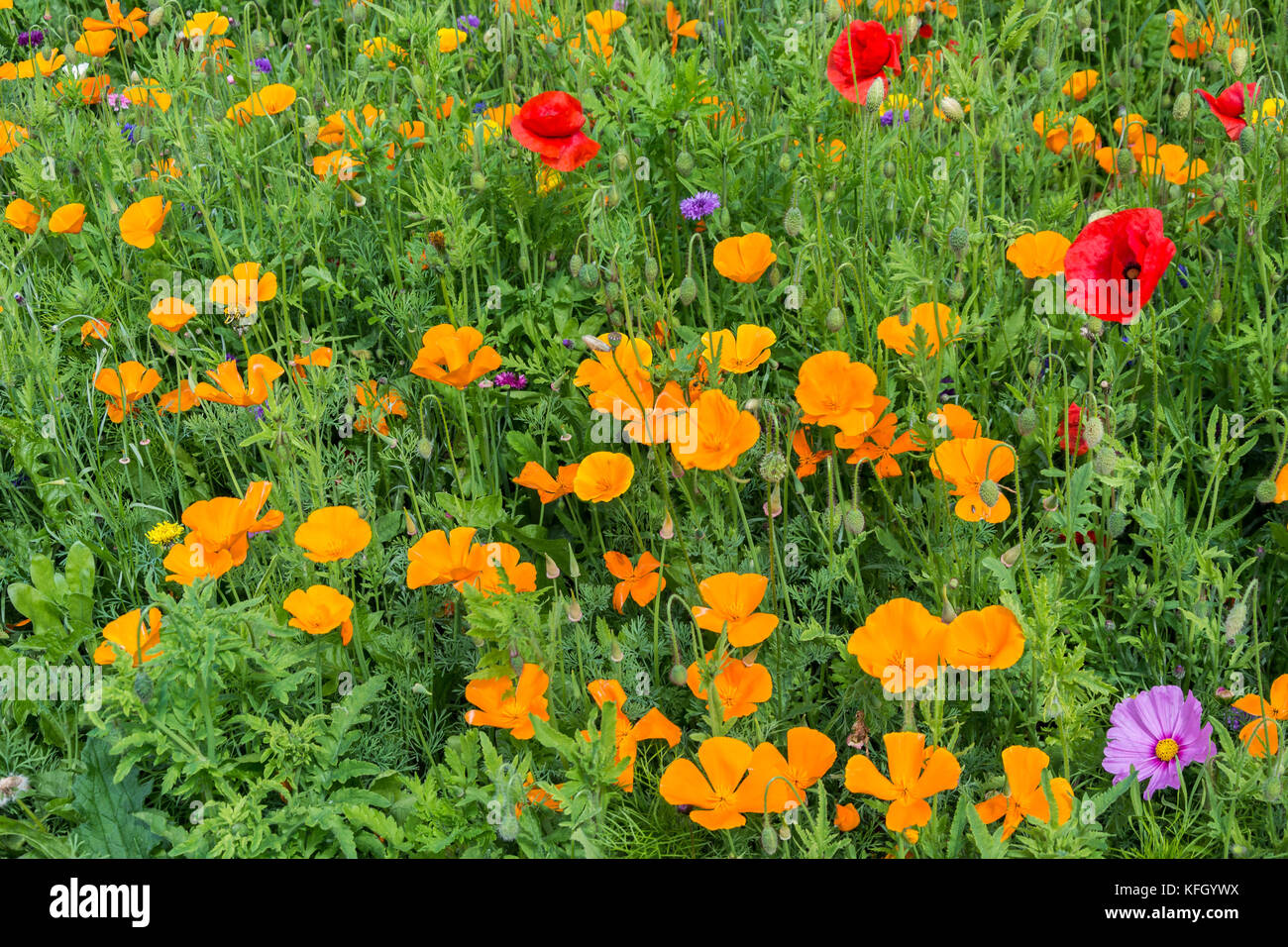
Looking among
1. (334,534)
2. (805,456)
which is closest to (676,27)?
(805,456)

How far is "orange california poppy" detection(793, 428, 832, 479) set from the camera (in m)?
2.08

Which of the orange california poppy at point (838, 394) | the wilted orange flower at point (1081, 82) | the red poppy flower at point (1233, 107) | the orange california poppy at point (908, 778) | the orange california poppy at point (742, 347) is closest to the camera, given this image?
the orange california poppy at point (908, 778)

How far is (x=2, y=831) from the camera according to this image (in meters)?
1.69

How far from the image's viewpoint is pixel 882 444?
1934 mm

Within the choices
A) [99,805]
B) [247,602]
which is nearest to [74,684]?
[99,805]

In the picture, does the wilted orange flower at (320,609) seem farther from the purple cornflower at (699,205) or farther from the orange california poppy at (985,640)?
the purple cornflower at (699,205)

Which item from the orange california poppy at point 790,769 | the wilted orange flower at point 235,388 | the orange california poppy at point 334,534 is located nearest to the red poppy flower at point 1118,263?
the orange california poppy at point 790,769

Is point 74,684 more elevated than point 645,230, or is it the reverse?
point 645,230

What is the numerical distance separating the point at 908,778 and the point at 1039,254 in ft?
3.41

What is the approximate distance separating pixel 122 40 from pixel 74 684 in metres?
2.53

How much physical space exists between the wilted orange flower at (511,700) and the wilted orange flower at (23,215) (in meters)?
1.68

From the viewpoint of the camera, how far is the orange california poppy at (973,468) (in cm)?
182

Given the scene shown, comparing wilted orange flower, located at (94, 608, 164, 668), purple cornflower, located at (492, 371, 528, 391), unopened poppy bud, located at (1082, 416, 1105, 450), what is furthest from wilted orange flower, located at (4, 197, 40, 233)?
unopened poppy bud, located at (1082, 416, 1105, 450)
